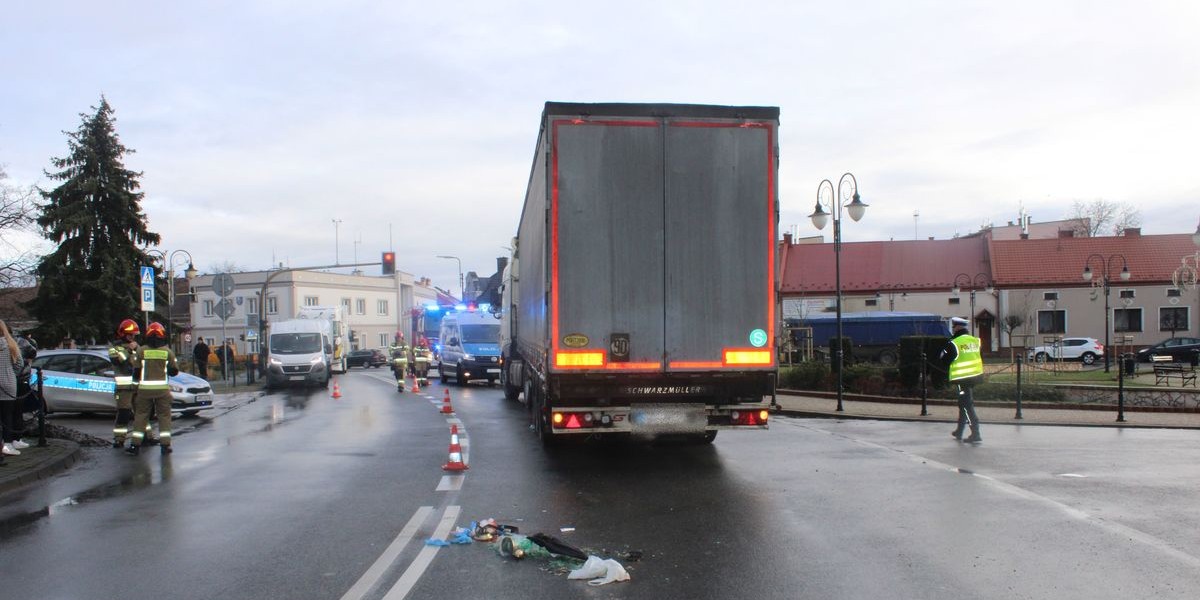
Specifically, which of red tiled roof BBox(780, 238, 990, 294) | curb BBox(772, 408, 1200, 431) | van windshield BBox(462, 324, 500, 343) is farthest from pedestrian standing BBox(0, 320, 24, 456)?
red tiled roof BBox(780, 238, 990, 294)

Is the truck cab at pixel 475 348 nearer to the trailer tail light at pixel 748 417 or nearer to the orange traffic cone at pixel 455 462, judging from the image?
the orange traffic cone at pixel 455 462

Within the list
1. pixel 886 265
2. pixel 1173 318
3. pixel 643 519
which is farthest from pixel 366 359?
pixel 643 519

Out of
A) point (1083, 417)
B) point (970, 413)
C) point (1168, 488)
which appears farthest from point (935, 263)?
point (1168, 488)

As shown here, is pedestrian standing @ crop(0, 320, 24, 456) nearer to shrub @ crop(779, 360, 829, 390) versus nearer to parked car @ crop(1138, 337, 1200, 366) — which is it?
shrub @ crop(779, 360, 829, 390)

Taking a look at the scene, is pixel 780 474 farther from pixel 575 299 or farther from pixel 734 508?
pixel 575 299

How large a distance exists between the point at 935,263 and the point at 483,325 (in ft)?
126

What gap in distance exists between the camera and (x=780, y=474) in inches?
380

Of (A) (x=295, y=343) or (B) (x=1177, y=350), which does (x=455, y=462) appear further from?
(B) (x=1177, y=350)

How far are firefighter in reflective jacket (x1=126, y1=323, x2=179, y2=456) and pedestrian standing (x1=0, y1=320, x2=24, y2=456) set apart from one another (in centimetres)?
138

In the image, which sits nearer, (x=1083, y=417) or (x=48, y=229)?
(x=1083, y=417)

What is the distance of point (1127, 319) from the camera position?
5325cm

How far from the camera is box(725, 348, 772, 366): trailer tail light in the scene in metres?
9.34

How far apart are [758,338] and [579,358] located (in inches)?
74.6

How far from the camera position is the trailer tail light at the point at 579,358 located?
29.9 feet
